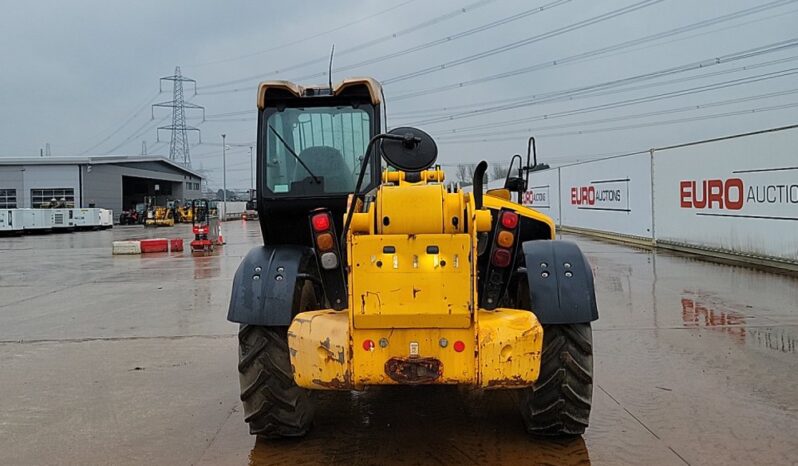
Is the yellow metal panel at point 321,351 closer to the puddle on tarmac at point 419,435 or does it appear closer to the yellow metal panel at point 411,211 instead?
the yellow metal panel at point 411,211

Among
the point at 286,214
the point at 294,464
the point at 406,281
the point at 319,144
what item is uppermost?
the point at 319,144

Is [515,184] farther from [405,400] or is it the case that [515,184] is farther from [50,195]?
[50,195]

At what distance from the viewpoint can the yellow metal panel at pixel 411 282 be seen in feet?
12.1

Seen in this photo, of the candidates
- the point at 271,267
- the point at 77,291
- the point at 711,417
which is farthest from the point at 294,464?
the point at 77,291

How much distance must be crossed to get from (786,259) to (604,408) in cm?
1089

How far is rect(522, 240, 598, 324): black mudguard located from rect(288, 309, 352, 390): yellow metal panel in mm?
1230

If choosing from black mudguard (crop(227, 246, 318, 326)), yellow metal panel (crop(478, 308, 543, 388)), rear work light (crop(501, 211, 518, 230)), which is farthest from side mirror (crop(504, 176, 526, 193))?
yellow metal panel (crop(478, 308, 543, 388))

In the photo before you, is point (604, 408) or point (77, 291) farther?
point (77, 291)

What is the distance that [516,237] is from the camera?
4.17 meters

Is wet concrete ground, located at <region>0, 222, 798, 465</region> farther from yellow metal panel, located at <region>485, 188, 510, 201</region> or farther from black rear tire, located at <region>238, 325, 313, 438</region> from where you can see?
yellow metal panel, located at <region>485, 188, 510, 201</region>

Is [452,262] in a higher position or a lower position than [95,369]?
higher

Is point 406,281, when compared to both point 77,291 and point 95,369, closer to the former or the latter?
point 95,369

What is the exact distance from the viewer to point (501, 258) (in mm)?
4191

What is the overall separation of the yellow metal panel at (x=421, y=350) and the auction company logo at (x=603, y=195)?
20058 millimetres
